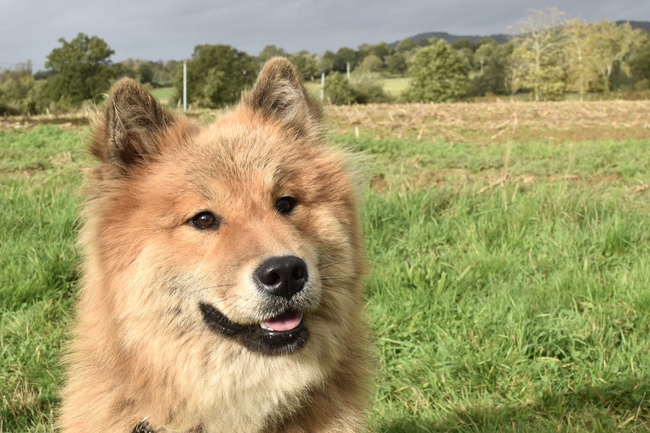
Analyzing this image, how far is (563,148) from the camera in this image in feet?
36.6

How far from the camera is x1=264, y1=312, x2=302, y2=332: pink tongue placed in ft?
7.07

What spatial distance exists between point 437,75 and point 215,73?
2279 cm

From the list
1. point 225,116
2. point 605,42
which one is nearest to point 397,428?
point 225,116

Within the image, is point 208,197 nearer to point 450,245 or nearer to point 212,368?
point 212,368

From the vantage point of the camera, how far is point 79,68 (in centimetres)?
4312

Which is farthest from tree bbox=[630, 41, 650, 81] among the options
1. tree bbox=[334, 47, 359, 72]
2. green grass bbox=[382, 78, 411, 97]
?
tree bbox=[334, 47, 359, 72]

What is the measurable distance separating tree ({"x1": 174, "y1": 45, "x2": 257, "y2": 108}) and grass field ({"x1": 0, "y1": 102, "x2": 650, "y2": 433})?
1266 inches

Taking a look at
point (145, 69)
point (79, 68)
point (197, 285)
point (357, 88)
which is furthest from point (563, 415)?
point (145, 69)

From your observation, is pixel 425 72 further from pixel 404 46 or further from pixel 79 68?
pixel 404 46

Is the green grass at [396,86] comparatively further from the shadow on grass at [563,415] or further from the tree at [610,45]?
the shadow on grass at [563,415]

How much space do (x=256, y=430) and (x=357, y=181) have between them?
1.37m

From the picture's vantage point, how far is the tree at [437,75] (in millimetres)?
50625

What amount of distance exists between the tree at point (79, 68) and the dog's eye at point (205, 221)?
44.3 metres

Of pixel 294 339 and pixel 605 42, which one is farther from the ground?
pixel 605 42
